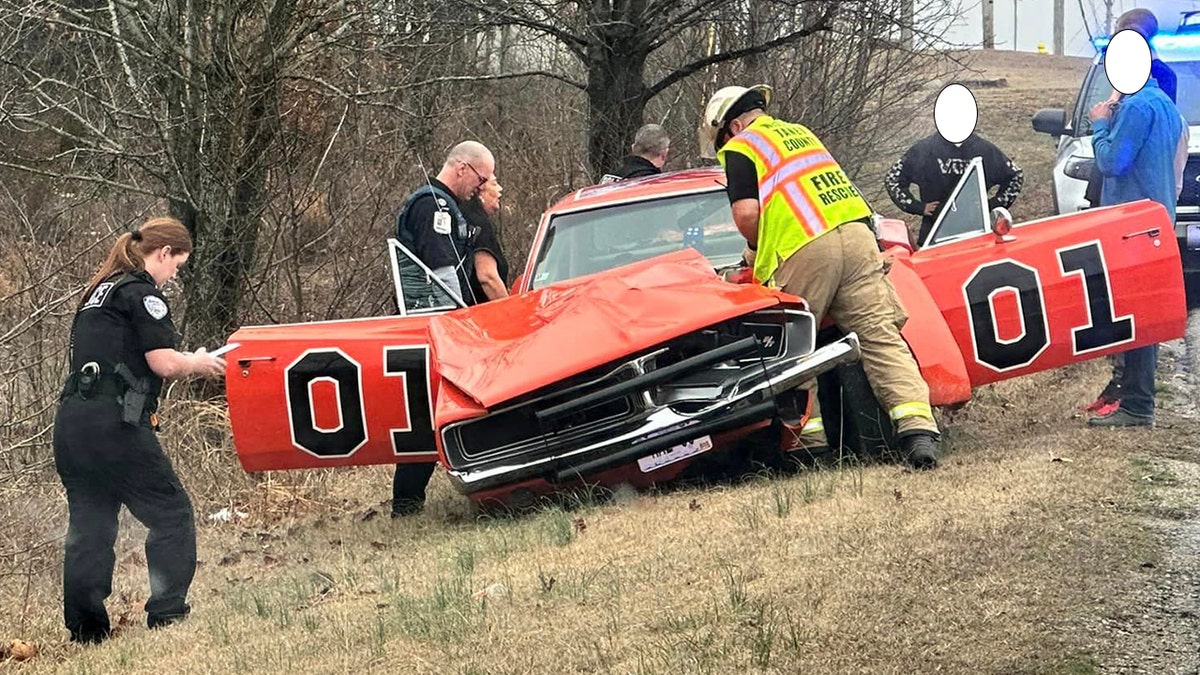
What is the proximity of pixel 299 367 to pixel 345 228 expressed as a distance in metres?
6.16

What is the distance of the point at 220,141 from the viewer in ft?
35.8

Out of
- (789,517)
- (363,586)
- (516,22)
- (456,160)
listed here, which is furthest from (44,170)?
(789,517)

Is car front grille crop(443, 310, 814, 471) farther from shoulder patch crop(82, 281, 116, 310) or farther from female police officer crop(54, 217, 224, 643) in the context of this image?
shoulder patch crop(82, 281, 116, 310)

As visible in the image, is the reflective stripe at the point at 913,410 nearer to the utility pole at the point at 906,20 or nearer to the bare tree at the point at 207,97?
the bare tree at the point at 207,97

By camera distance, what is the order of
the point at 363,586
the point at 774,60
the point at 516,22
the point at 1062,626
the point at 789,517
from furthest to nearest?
the point at 774,60
the point at 516,22
the point at 363,586
the point at 789,517
the point at 1062,626

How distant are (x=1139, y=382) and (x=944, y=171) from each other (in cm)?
249

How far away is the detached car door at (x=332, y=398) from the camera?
21.0 feet

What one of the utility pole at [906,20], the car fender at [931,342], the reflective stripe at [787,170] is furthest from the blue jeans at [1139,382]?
the utility pole at [906,20]

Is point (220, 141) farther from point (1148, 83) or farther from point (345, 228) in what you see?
point (1148, 83)

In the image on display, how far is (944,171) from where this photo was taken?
8.98m

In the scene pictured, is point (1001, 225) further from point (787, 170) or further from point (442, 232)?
point (442, 232)

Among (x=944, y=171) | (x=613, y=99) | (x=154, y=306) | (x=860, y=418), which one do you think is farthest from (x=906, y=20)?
(x=154, y=306)

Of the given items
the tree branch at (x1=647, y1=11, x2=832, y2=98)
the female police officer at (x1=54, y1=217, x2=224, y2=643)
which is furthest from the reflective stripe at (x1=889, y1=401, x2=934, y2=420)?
the tree branch at (x1=647, y1=11, x2=832, y2=98)

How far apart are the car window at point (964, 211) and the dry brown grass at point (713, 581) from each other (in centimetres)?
102
